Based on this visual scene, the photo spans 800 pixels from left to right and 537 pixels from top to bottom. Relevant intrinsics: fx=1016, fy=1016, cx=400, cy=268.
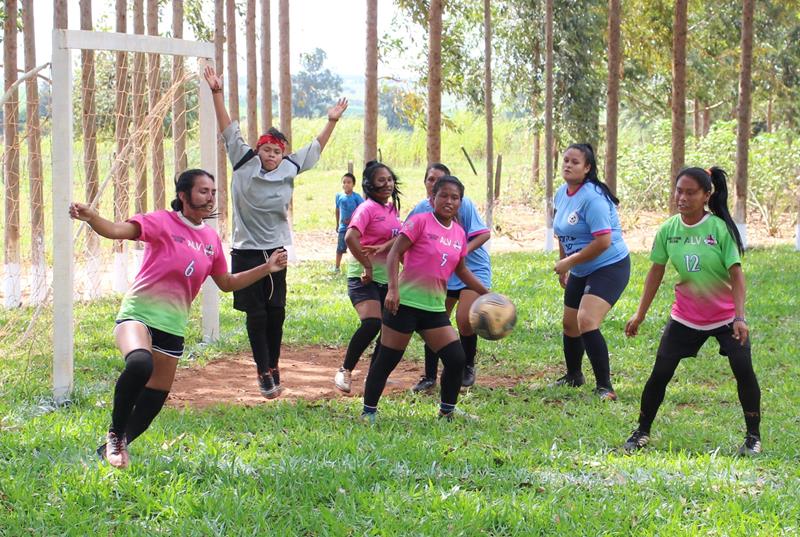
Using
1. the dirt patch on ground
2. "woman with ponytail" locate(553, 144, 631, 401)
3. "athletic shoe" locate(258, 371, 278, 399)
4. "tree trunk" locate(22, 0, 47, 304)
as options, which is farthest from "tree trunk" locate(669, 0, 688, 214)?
"athletic shoe" locate(258, 371, 278, 399)

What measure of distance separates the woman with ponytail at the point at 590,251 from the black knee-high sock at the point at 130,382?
10.8 feet

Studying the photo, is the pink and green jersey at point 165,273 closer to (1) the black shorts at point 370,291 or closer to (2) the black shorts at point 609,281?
(1) the black shorts at point 370,291

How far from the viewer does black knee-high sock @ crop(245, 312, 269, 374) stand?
24.8 ft

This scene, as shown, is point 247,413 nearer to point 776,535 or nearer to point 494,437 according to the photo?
point 494,437

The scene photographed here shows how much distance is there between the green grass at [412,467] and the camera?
4.77 meters

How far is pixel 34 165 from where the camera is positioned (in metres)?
14.1

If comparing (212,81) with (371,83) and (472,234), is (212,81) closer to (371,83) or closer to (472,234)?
(472,234)

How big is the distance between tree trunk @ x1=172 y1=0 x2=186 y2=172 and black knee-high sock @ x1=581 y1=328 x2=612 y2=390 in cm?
458

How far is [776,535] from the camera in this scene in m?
4.60

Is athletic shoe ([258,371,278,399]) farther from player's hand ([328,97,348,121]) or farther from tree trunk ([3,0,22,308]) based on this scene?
tree trunk ([3,0,22,308])

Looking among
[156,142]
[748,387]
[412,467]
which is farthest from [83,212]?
[156,142]

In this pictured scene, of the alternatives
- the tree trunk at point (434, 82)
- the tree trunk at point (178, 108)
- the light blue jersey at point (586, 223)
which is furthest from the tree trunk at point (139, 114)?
the tree trunk at point (434, 82)

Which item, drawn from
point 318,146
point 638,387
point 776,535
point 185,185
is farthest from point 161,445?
point 638,387

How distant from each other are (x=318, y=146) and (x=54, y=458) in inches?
128
